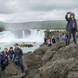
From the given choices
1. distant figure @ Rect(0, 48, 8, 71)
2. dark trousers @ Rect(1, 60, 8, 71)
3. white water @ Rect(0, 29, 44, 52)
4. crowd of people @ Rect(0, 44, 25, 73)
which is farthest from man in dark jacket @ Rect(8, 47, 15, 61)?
white water @ Rect(0, 29, 44, 52)

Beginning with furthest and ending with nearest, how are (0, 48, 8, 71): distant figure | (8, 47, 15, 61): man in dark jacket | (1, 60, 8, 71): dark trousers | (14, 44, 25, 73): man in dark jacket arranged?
(8, 47, 15, 61): man in dark jacket, (1, 60, 8, 71): dark trousers, (0, 48, 8, 71): distant figure, (14, 44, 25, 73): man in dark jacket

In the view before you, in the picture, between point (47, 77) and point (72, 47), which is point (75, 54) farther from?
point (47, 77)

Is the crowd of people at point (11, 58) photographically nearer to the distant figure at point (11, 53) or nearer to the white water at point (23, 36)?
the distant figure at point (11, 53)

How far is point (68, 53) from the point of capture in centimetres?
1130

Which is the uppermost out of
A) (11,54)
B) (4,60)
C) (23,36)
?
(11,54)

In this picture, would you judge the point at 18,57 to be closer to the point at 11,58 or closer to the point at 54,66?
the point at 11,58

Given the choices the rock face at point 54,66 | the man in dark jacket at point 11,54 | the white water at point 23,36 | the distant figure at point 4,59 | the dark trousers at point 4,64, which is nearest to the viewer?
the rock face at point 54,66

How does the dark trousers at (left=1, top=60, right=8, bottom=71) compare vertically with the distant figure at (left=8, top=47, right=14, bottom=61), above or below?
below

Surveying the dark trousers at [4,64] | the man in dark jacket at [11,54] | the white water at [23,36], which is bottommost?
the white water at [23,36]

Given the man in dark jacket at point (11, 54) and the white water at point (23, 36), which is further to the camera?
the white water at point (23, 36)

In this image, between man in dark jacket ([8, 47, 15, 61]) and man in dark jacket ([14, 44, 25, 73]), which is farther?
man in dark jacket ([8, 47, 15, 61])

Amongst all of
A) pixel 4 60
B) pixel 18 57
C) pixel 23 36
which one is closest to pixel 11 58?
pixel 4 60

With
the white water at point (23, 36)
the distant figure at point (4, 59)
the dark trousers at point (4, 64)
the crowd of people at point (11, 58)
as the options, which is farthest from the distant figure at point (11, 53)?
the white water at point (23, 36)

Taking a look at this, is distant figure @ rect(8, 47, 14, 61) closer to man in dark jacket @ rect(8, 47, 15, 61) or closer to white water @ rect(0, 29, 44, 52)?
man in dark jacket @ rect(8, 47, 15, 61)
